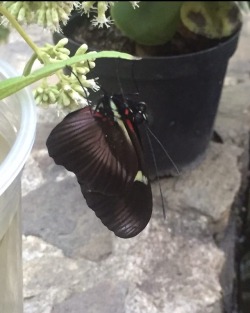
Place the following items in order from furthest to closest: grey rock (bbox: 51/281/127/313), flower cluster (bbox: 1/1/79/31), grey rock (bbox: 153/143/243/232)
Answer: grey rock (bbox: 153/143/243/232) → grey rock (bbox: 51/281/127/313) → flower cluster (bbox: 1/1/79/31)

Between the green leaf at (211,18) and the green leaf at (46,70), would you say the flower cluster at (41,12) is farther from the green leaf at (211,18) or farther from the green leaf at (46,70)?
the green leaf at (211,18)

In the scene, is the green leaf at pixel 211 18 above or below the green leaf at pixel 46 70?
below

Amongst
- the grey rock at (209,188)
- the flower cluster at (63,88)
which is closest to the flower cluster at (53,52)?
the flower cluster at (63,88)

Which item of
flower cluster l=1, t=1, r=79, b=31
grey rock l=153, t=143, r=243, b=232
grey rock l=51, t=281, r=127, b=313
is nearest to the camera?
flower cluster l=1, t=1, r=79, b=31

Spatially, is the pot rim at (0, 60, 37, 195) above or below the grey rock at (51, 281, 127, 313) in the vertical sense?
above

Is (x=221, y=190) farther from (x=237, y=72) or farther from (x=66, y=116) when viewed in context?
(x=66, y=116)

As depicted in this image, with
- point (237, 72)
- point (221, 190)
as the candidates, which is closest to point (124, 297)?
point (221, 190)

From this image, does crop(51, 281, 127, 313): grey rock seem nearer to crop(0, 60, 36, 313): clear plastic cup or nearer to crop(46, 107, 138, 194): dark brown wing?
crop(0, 60, 36, 313): clear plastic cup

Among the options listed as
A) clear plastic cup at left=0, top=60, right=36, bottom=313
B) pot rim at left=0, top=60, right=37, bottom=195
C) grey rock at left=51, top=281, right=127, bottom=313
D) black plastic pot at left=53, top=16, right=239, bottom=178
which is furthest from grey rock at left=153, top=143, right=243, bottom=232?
pot rim at left=0, top=60, right=37, bottom=195
